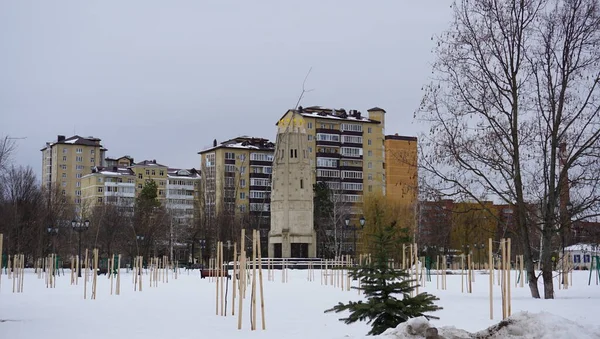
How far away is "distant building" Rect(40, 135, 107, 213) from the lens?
459 feet

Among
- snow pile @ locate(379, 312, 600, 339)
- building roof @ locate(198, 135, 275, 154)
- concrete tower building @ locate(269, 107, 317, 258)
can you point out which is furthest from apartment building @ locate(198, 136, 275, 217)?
snow pile @ locate(379, 312, 600, 339)

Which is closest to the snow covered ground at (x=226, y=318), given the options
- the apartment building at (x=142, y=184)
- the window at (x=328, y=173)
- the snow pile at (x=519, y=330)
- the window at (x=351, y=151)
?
the snow pile at (x=519, y=330)

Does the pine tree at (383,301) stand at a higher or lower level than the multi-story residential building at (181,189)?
lower

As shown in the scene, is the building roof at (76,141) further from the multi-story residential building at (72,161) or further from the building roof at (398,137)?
the building roof at (398,137)

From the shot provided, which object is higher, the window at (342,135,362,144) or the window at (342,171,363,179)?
the window at (342,135,362,144)

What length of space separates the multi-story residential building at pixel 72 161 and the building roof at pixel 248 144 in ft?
80.5

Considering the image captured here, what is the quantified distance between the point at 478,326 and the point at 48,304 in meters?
13.7

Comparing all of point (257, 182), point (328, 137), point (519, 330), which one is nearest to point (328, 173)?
point (328, 137)

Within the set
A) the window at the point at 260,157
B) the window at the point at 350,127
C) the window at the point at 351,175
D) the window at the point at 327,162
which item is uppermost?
the window at the point at 350,127

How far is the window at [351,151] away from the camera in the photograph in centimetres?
11662

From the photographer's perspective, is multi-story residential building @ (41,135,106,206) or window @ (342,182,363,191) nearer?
window @ (342,182,363,191)

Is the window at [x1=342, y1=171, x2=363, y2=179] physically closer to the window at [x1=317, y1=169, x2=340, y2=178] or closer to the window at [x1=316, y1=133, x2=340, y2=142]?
the window at [x1=317, y1=169, x2=340, y2=178]

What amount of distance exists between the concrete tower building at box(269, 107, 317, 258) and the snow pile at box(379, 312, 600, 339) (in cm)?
5747

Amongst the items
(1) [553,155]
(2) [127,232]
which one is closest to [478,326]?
(1) [553,155]
